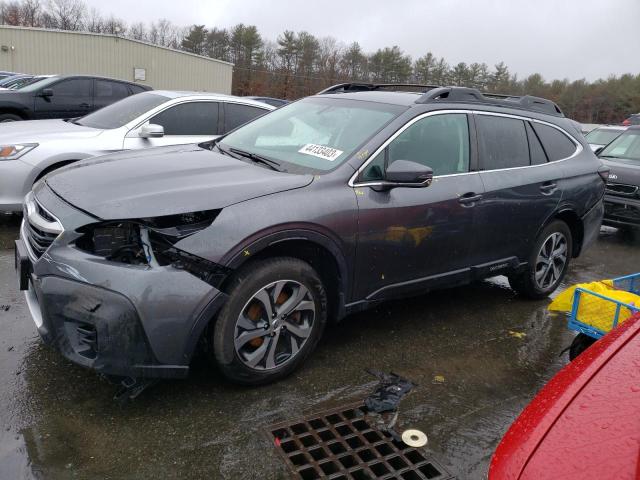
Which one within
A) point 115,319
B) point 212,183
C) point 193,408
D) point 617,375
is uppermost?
point 212,183

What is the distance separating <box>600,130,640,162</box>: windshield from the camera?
857 centimetres

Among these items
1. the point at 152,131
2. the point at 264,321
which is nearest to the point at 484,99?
the point at 264,321

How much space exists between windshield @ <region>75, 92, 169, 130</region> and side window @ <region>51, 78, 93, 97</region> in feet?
13.7

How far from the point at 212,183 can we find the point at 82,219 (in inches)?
27.6

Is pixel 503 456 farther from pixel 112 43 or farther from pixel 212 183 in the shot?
pixel 112 43

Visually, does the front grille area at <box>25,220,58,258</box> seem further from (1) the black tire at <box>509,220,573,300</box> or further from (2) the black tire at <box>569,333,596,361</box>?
(1) the black tire at <box>509,220,573,300</box>

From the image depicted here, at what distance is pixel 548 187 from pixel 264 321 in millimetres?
2854

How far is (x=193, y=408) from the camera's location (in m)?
2.95

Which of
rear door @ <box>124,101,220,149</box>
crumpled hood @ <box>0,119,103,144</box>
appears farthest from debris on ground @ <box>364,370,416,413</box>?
crumpled hood @ <box>0,119,103,144</box>

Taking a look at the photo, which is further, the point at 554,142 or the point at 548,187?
the point at 554,142

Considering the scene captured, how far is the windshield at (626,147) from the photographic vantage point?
8.57 m

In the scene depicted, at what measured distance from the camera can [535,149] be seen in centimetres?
460

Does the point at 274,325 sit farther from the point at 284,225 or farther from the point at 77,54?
the point at 77,54

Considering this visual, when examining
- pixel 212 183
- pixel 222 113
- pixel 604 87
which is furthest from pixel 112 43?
pixel 604 87
